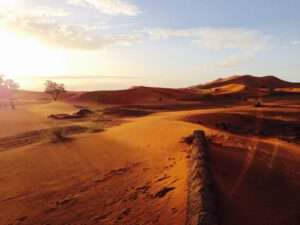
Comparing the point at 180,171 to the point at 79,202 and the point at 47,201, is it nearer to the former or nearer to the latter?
the point at 79,202

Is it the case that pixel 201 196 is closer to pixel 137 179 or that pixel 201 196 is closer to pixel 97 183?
pixel 137 179

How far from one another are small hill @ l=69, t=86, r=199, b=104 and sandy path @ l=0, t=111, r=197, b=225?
109ft

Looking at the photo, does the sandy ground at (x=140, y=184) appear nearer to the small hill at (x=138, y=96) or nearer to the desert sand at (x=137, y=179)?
the desert sand at (x=137, y=179)

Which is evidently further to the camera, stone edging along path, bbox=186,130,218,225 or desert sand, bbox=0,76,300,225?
desert sand, bbox=0,76,300,225

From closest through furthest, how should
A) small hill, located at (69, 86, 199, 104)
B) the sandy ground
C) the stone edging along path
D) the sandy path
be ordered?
the stone edging along path, the sandy ground, the sandy path, small hill, located at (69, 86, 199, 104)

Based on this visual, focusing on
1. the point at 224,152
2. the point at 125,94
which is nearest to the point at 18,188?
the point at 224,152

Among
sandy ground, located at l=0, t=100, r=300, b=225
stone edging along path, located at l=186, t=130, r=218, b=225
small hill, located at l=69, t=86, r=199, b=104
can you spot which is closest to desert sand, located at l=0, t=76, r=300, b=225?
sandy ground, located at l=0, t=100, r=300, b=225

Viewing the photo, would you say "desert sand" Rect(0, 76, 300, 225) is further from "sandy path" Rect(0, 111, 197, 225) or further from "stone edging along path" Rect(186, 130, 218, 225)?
"stone edging along path" Rect(186, 130, 218, 225)

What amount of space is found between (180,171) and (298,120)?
1492cm

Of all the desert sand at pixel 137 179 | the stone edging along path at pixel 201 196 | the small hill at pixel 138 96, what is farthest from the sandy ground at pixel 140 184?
the small hill at pixel 138 96

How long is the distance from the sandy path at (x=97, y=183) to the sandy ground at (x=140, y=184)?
0.07 ft

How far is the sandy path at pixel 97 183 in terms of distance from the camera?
6.35 metres

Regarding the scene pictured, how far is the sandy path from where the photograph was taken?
635 cm

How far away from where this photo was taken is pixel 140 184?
26.3 ft
